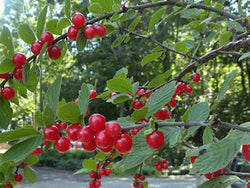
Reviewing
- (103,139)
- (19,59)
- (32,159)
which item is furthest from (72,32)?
(32,159)

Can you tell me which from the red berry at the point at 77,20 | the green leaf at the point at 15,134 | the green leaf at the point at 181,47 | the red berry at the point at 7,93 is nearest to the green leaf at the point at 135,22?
the green leaf at the point at 181,47

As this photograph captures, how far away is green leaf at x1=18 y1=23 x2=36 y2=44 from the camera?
2.19ft

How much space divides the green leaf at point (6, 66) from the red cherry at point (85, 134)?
31 cm

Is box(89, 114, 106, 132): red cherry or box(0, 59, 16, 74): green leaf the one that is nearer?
box(89, 114, 106, 132): red cherry

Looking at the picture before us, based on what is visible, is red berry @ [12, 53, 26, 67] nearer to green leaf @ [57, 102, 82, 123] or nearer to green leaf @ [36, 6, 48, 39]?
green leaf @ [36, 6, 48, 39]

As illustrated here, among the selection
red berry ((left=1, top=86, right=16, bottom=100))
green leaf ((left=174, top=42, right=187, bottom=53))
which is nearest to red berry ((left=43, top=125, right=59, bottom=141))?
red berry ((left=1, top=86, right=16, bottom=100))

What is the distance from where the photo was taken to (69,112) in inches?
19.1

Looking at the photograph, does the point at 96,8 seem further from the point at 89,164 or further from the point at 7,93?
the point at 89,164

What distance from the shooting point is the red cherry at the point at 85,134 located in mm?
499

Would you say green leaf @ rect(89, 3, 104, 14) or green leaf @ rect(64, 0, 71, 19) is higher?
green leaf @ rect(89, 3, 104, 14)

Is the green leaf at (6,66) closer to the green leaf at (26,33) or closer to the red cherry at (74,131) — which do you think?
the green leaf at (26,33)

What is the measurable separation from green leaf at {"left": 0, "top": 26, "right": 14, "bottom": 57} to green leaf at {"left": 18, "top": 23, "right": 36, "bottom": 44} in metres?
0.05

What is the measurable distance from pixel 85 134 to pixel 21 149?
14cm

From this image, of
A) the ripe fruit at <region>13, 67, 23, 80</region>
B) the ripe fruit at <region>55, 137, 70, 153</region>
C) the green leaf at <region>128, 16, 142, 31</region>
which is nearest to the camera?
the ripe fruit at <region>55, 137, 70, 153</region>
